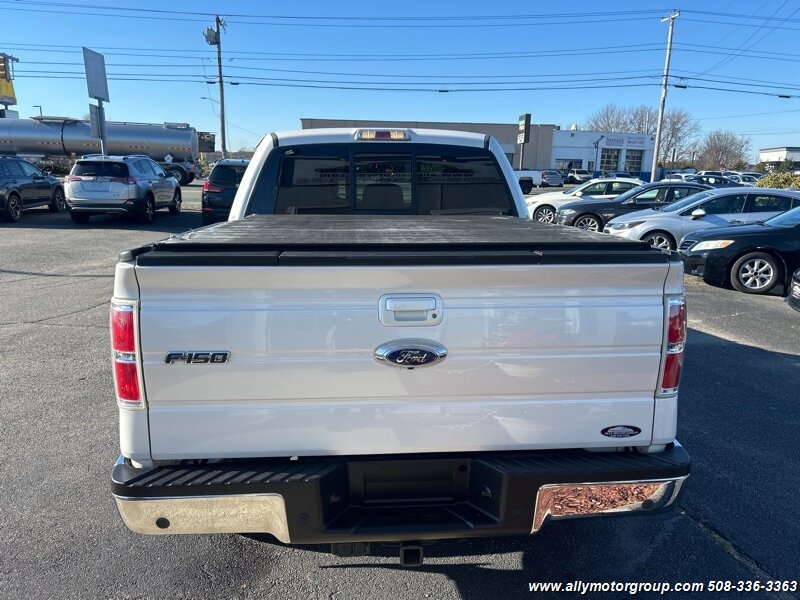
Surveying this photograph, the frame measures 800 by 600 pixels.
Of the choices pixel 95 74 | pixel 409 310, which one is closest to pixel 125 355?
pixel 409 310

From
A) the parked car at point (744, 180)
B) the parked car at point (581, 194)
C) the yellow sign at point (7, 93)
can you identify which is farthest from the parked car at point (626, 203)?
the yellow sign at point (7, 93)

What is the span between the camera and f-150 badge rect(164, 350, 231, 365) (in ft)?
6.52

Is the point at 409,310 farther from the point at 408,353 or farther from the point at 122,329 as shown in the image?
the point at 122,329

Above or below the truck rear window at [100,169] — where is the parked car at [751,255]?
below

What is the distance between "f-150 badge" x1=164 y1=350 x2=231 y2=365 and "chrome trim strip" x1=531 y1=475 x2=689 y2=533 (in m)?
1.28

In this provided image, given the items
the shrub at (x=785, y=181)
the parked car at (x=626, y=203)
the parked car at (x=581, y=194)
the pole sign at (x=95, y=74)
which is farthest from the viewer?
the shrub at (x=785, y=181)

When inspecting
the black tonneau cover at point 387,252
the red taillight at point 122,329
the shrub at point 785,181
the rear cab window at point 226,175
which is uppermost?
the shrub at point 785,181

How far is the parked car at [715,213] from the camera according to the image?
11.6m

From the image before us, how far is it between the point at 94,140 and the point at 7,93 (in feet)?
89.8

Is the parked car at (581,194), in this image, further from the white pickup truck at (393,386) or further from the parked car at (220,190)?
the white pickup truck at (393,386)

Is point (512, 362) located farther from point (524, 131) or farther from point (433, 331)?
point (524, 131)

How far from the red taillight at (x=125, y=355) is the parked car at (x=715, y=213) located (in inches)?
443

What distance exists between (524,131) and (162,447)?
2123 centimetres

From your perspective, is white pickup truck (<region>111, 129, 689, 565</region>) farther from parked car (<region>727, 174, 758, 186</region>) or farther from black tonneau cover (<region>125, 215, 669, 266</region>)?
parked car (<region>727, 174, 758, 186</region>)
